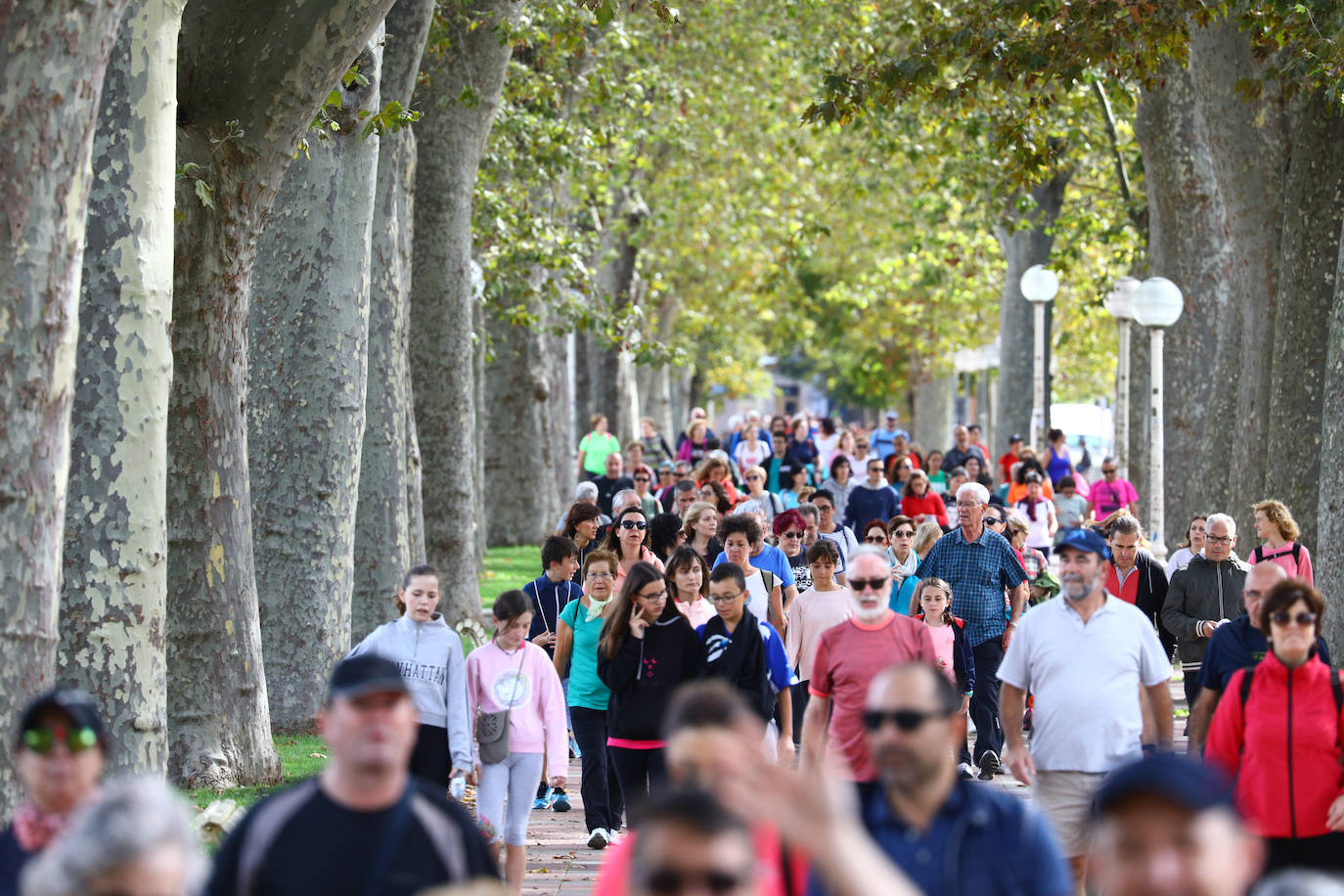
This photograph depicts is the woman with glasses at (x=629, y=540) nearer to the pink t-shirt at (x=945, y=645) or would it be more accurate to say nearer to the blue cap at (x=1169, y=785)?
the pink t-shirt at (x=945, y=645)

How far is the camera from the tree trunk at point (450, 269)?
17.5 meters

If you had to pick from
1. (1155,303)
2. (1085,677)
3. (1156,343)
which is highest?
(1155,303)

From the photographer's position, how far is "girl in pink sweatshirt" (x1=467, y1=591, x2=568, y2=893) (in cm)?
841

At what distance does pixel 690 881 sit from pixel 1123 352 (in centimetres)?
2351

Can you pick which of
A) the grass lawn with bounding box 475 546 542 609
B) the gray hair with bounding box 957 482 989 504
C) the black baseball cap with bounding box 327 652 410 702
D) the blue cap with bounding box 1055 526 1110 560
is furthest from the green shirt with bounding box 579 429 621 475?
the black baseball cap with bounding box 327 652 410 702

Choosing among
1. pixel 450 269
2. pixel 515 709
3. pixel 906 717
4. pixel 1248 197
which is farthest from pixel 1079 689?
pixel 450 269

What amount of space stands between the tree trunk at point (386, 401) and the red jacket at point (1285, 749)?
9243 mm

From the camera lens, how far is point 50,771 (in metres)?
4.32

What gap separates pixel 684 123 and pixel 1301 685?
84.0 ft

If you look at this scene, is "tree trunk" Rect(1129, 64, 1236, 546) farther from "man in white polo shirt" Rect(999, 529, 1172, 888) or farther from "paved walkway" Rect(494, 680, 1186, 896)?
"man in white polo shirt" Rect(999, 529, 1172, 888)

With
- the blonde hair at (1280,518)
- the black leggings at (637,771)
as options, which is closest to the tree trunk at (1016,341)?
the blonde hair at (1280,518)

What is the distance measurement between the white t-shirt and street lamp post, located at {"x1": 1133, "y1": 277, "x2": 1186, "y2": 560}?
39.4 ft

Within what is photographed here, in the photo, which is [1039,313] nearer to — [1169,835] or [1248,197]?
[1248,197]

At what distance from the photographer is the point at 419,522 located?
1609cm
